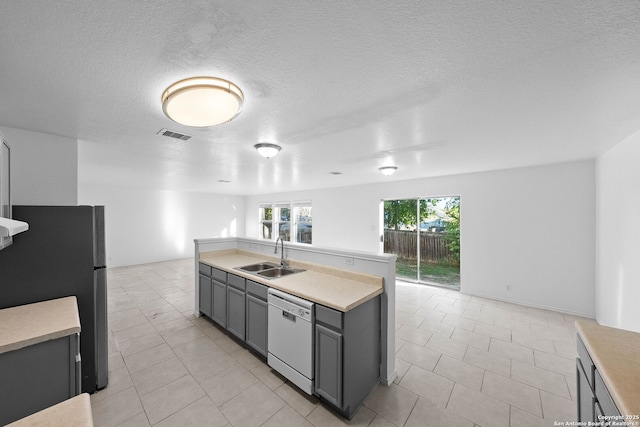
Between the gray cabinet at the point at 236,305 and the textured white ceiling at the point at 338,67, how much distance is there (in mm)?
1648

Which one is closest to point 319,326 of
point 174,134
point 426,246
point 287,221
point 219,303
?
point 219,303

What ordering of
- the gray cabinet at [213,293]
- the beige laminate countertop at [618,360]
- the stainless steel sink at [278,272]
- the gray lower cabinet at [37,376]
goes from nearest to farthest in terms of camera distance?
1. the beige laminate countertop at [618,360]
2. the gray lower cabinet at [37,376]
3. the stainless steel sink at [278,272]
4. the gray cabinet at [213,293]

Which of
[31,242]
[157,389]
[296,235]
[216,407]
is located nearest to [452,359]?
[216,407]

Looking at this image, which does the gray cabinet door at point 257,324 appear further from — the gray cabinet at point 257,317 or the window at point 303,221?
the window at point 303,221

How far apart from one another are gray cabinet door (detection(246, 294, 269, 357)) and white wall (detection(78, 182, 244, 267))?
6.25 meters

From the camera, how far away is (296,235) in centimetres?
827

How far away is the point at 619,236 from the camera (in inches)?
110

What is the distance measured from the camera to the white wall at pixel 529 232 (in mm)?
3705

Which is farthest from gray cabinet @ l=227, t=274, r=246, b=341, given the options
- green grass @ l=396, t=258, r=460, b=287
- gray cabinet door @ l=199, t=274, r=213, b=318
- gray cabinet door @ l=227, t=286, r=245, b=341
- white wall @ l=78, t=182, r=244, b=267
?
white wall @ l=78, t=182, r=244, b=267

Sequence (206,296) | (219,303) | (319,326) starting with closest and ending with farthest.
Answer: (319,326) → (219,303) → (206,296)

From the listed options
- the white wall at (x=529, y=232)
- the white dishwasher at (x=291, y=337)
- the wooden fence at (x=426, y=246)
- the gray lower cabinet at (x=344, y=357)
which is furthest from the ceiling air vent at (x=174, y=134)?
the wooden fence at (x=426, y=246)

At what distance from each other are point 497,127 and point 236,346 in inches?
144

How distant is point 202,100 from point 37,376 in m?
1.84

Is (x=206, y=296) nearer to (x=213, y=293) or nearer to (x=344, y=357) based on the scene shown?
(x=213, y=293)
